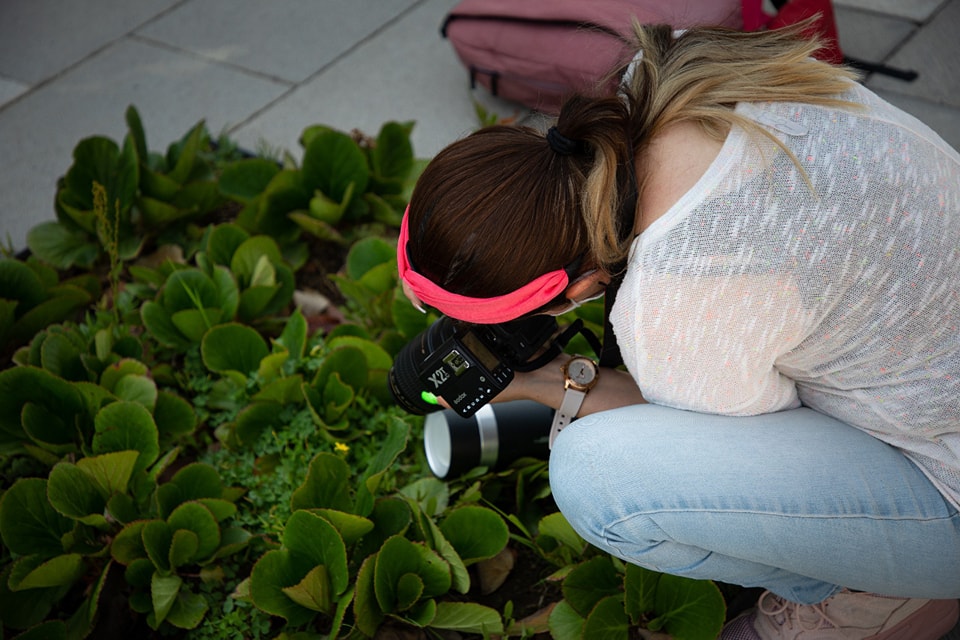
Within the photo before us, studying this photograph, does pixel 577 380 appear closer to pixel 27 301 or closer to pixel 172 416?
pixel 172 416

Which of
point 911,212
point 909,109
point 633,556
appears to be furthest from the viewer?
point 909,109

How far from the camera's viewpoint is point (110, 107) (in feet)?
9.21

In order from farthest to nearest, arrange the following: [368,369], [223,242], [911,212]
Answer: [223,242]
[368,369]
[911,212]

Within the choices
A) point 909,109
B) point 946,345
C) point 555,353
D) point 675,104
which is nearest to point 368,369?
point 555,353

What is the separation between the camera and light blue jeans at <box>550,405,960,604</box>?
117 cm

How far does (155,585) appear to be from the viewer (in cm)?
141

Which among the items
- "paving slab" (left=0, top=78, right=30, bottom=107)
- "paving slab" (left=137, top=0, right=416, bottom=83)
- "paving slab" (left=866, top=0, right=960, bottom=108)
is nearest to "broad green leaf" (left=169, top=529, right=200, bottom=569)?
"paving slab" (left=137, top=0, right=416, bottom=83)

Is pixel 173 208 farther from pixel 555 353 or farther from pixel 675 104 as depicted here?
pixel 675 104

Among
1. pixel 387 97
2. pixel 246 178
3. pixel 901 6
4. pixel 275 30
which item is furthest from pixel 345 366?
pixel 901 6

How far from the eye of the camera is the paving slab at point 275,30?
299 cm

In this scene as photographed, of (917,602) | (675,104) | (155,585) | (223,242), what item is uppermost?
(675,104)

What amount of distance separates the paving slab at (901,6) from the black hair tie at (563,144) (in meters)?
2.37

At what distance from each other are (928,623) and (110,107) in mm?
2717

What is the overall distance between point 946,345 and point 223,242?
5.08 ft
